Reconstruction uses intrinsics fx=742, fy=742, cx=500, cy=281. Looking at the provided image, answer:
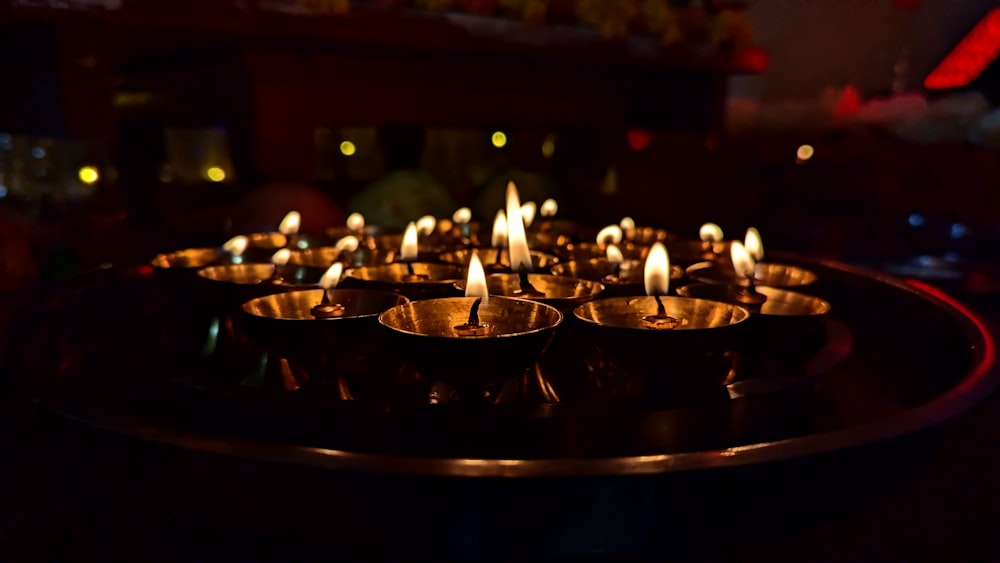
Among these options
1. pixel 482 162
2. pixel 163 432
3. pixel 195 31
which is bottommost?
pixel 163 432

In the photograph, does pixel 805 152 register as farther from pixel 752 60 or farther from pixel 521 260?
pixel 521 260

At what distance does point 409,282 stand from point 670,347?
65 centimetres

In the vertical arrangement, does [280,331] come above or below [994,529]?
above

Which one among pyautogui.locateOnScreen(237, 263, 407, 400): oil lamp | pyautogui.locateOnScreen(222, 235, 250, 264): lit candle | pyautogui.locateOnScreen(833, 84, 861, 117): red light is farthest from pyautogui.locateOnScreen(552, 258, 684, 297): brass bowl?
pyautogui.locateOnScreen(833, 84, 861, 117): red light

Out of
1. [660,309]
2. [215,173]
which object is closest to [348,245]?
[660,309]

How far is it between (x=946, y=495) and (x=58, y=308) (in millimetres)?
1719

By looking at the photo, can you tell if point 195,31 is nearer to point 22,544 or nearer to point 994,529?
point 22,544

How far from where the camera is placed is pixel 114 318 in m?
1.78

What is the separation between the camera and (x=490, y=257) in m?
1.99

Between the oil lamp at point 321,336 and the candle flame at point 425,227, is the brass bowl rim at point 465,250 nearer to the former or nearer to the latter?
the candle flame at point 425,227

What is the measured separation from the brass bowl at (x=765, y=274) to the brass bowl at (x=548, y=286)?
11.9 inches

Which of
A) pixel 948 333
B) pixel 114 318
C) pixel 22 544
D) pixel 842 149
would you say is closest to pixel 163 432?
pixel 22 544

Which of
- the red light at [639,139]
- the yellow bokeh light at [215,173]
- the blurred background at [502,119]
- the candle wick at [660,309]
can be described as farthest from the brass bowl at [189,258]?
the red light at [639,139]

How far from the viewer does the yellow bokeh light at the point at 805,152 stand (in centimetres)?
500
